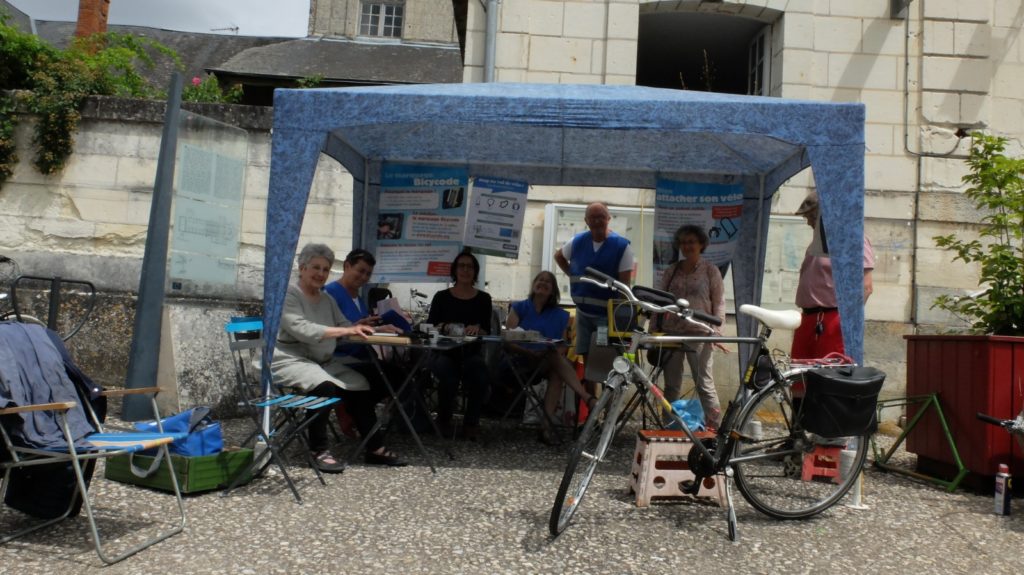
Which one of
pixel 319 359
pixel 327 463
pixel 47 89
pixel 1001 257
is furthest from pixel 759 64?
pixel 47 89

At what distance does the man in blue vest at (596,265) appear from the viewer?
5.77 metres

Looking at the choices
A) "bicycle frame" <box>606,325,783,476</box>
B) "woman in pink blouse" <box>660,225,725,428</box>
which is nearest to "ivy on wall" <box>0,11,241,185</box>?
"woman in pink blouse" <box>660,225,725,428</box>

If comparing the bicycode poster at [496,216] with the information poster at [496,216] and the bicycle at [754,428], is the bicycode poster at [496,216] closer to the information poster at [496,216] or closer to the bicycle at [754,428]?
the information poster at [496,216]

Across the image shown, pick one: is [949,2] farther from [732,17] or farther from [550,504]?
[550,504]

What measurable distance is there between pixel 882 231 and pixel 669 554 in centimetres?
530

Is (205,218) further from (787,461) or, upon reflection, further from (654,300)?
(787,461)

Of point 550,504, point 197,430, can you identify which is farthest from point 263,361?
point 550,504

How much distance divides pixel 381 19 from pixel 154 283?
18250 millimetres

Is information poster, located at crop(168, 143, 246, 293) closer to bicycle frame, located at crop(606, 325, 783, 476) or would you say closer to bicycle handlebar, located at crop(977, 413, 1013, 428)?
bicycle frame, located at crop(606, 325, 783, 476)

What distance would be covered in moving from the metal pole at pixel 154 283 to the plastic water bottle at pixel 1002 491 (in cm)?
556

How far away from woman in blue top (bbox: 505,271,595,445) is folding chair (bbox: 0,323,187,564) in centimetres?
286

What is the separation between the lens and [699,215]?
6.16m

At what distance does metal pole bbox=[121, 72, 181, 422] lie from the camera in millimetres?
5828

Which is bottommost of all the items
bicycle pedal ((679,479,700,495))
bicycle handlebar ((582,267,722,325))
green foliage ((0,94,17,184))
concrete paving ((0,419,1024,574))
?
concrete paving ((0,419,1024,574))
